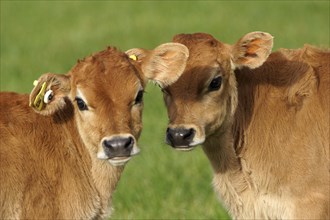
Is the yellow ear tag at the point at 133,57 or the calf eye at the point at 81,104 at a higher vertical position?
the yellow ear tag at the point at 133,57

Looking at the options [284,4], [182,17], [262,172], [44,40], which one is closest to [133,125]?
[262,172]

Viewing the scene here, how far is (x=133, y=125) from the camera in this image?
390 inches

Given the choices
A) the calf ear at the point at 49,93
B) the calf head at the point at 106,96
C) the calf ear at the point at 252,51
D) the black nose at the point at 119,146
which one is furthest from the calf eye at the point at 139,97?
the calf ear at the point at 252,51

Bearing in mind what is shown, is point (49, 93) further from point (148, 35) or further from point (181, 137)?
point (148, 35)

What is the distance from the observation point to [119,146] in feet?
31.1

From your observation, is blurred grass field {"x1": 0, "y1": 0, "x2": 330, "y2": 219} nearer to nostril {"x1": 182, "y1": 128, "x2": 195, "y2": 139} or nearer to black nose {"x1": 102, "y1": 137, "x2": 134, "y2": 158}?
nostril {"x1": 182, "y1": 128, "x2": 195, "y2": 139}

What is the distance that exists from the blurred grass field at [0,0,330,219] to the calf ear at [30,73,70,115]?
393 centimetres

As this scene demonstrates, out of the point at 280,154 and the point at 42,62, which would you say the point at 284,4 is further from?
the point at 280,154

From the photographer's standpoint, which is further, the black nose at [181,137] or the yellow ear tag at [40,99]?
the black nose at [181,137]

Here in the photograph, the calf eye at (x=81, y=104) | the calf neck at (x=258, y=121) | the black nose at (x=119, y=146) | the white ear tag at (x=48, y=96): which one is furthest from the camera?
the calf neck at (x=258, y=121)

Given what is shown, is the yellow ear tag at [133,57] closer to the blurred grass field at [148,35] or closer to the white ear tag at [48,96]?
the white ear tag at [48,96]

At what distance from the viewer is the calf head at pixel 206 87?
402 inches

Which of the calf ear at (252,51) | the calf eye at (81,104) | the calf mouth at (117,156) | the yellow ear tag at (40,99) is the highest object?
the yellow ear tag at (40,99)

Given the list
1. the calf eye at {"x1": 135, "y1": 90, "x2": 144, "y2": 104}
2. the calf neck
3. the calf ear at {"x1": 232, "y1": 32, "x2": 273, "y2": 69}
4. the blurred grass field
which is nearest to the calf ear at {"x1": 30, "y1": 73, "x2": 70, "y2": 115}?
the calf eye at {"x1": 135, "y1": 90, "x2": 144, "y2": 104}
